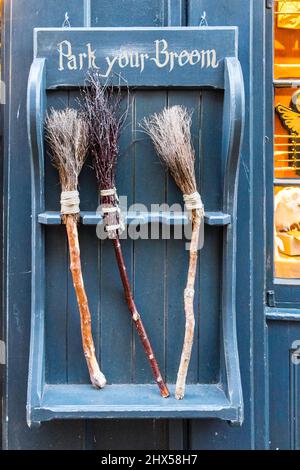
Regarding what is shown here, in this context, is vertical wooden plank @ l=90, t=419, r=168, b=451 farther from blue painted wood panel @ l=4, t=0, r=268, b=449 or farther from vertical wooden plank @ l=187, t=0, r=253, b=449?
vertical wooden plank @ l=187, t=0, r=253, b=449

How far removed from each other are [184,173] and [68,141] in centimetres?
46

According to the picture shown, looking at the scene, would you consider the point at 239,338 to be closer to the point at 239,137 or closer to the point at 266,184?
the point at 266,184

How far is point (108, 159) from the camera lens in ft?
5.79

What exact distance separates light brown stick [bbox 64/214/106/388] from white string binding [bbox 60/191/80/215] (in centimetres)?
2

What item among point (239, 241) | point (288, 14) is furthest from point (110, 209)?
point (288, 14)

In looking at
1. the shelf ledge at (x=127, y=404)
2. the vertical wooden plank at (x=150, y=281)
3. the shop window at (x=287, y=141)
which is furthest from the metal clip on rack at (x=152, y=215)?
the shop window at (x=287, y=141)

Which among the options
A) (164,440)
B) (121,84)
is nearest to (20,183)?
(121,84)

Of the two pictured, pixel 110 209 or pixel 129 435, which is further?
pixel 129 435

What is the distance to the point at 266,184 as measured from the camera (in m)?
2.03

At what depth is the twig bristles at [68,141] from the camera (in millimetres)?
1745

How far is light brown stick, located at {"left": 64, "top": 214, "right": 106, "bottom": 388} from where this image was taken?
177 cm

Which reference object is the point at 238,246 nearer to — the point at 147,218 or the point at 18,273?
the point at 147,218

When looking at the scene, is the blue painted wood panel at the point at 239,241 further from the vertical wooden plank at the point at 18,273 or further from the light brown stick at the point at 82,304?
the light brown stick at the point at 82,304

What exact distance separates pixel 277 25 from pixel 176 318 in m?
1.36
